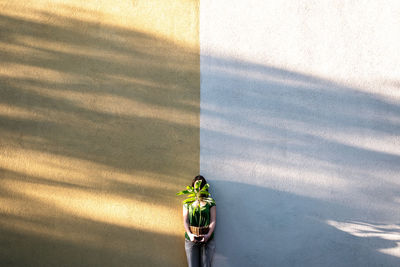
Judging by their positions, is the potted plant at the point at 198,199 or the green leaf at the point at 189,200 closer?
the potted plant at the point at 198,199

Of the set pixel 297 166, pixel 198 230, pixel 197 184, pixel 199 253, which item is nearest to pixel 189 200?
pixel 197 184

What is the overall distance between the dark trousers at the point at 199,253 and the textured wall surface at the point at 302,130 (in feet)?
0.61

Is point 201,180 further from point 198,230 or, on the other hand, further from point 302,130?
point 302,130

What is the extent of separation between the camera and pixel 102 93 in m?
3.80

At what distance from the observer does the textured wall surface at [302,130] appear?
12.5ft

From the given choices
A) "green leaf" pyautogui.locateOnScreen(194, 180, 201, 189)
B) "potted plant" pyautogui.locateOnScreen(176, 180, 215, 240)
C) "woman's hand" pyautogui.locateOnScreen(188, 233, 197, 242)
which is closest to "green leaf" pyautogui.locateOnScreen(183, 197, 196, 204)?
"potted plant" pyautogui.locateOnScreen(176, 180, 215, 240)

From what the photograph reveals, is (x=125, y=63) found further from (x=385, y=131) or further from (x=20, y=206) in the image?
(x=385, y=131)

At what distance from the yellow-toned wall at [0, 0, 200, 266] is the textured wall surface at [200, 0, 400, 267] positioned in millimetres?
442

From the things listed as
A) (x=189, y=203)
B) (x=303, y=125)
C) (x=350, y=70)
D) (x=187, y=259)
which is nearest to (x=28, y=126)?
(x=189, y=203)

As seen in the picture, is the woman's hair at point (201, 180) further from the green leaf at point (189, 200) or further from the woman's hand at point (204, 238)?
the woman's hand at point (204, 238)

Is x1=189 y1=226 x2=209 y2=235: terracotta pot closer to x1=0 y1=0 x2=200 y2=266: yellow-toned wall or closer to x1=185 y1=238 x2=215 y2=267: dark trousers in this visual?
x1=185 y1=238 x2=215 y2=267: dark trousers

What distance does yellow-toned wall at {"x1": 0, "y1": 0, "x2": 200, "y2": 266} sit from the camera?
146 inches

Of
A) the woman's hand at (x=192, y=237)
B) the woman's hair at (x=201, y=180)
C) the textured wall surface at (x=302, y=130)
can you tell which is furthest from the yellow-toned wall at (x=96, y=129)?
the textured wall surface at (x=302, y=130)

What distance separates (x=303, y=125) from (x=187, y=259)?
213 centimetres
